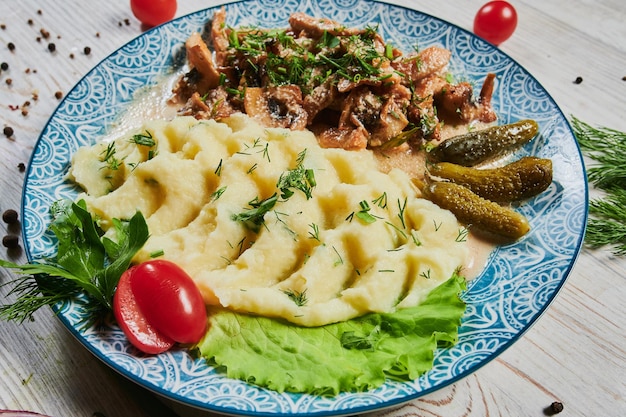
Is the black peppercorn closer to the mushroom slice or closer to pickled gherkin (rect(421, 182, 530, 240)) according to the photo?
pickled gherkin (rect(421, 182, 530, 240))

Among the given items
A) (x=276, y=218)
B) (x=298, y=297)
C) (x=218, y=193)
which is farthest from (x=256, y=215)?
(x=298, y=297)

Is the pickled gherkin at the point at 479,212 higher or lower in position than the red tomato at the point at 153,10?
lower

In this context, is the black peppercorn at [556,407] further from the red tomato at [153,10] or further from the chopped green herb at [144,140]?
the red tomato at [153,10]

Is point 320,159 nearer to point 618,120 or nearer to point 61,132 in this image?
point 61,132

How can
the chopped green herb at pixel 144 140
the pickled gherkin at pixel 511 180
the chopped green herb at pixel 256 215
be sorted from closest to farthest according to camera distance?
the chopped green herb at pixel 256 215 → the pickled gherkin at pixel 511 180 → the chopped green herb at pixel 144 140

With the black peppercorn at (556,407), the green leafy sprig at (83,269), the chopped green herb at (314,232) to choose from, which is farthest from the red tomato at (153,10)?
the black peppercorn at (556,407)

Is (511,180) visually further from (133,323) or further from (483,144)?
(133,323)

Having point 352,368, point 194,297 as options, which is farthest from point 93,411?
point 352,368

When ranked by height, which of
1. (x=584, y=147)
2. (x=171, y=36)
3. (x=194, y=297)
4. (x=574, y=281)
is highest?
(x=171, y=36)
